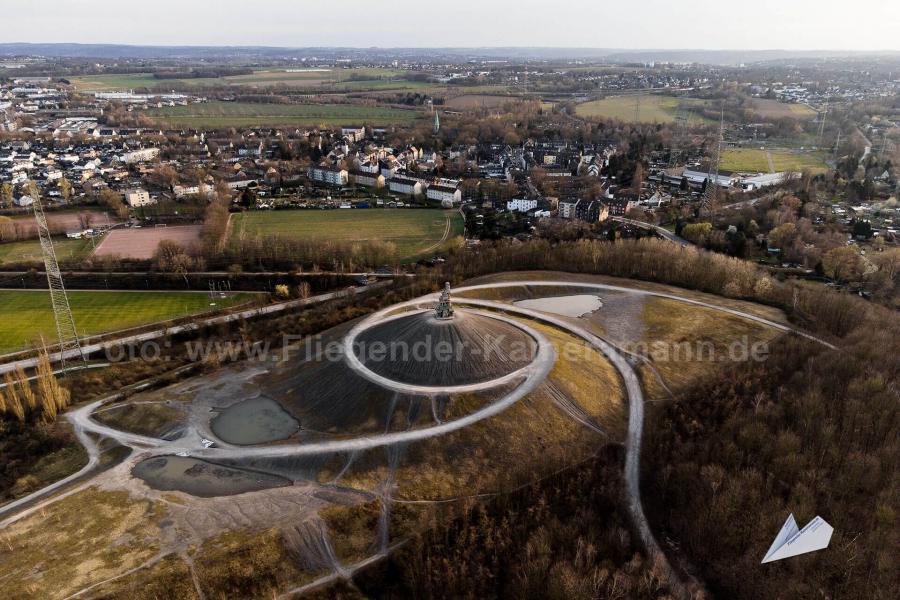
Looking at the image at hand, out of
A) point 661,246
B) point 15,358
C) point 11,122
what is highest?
point 11,122

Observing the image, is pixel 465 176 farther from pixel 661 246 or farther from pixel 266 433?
pixel 266 433

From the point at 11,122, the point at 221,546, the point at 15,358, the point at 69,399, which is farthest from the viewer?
the point at 11,122

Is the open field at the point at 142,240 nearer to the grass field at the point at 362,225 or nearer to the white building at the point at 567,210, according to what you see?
the grass field at the point at 362,225

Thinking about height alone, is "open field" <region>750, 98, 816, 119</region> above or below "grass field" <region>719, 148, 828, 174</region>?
above

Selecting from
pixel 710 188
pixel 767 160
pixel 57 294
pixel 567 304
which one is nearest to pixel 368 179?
pixel 710 188

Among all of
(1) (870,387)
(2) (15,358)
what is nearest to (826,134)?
(1) (870,387)

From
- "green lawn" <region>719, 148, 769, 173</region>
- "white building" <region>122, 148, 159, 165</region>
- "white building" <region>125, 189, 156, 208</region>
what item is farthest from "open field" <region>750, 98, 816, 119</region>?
"white building" <region>122, 148, 159, 165</region>

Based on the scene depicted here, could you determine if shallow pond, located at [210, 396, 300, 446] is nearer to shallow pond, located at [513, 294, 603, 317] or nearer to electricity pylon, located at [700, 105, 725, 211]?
shallow pond, located at [513, 294, 603, 317]
